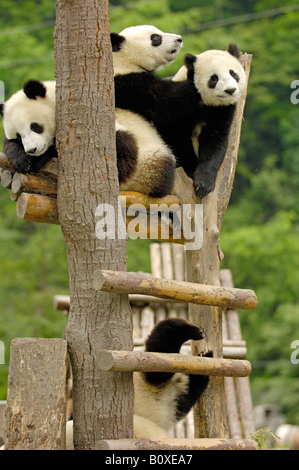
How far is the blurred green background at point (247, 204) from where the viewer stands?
1467 centimetres

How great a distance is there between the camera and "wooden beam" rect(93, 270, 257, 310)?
3.57m

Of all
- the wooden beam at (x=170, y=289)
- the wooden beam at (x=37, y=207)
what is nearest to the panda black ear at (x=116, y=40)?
the wooden beam at (x=37, y=207)

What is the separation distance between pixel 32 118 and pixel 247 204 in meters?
15.2

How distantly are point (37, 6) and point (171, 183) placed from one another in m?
18.0

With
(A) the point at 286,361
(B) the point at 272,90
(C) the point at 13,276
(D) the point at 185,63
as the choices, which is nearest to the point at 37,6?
(B) the point at 272,90

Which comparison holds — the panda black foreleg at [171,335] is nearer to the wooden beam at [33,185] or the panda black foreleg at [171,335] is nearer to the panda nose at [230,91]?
the wooden beam at [33,185]

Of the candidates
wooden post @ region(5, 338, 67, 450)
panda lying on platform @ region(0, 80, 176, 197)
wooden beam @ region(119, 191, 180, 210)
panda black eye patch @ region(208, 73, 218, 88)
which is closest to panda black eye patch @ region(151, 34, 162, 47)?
panda black eye patch @ region(208, 73, 218, 88)

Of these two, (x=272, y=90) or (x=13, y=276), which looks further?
(x=272, y=90)

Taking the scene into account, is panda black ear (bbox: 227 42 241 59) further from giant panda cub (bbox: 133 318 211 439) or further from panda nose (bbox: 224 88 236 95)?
giant panda cub (bbox: 133 318 211 439)

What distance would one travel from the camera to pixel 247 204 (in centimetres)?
1884

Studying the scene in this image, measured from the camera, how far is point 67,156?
12.6ft

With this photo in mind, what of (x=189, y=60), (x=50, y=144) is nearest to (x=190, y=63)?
(x=189, y=60)

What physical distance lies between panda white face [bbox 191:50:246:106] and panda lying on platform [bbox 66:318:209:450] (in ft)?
5.00
